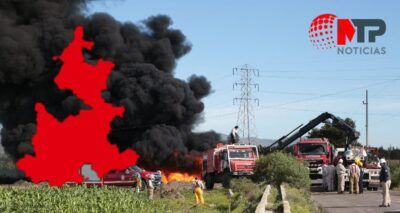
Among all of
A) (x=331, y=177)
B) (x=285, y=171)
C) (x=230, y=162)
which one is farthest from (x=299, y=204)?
(x=230, y=162)

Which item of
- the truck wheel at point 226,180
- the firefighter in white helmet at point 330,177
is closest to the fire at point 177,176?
the truck wheel at point 226,180

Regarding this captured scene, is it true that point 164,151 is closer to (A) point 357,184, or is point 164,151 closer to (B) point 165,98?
(B) point 165,98

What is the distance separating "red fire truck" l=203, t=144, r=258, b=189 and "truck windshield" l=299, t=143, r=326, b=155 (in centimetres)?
341

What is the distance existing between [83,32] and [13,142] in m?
11.1

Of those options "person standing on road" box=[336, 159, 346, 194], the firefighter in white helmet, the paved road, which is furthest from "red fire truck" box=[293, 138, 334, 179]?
the paved road

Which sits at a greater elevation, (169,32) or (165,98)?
(169,32)

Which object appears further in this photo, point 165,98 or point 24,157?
point 165,98

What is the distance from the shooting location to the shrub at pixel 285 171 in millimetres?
23719

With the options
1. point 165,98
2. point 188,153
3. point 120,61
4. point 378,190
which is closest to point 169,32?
point 120,61

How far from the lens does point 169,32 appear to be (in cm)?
5731

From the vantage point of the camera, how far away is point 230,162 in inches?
1189

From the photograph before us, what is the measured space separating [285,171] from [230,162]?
6084mm

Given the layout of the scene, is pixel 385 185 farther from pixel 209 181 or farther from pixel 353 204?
pixel 209 181

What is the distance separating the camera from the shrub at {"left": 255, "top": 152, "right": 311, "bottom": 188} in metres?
23.7
